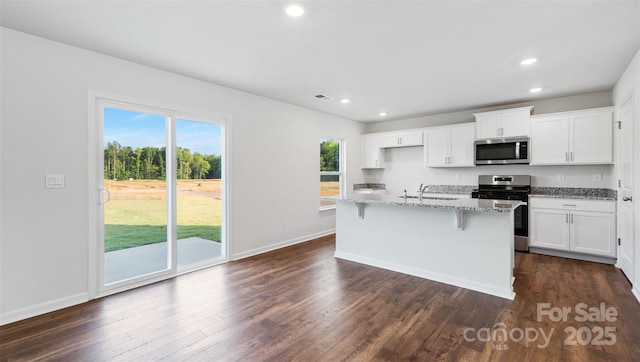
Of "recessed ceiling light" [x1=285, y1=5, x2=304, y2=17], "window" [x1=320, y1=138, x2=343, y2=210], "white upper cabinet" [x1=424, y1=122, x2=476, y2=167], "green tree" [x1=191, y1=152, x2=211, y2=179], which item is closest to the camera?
"recessed ceiling light" [x1=285, y1=5, x2=304, y2=17]

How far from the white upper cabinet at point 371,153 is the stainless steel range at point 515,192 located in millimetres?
2071

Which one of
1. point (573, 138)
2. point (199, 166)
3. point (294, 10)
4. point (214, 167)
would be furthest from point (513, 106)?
point (199, 166)

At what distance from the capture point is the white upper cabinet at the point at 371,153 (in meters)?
6.68

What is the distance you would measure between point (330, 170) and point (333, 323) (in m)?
4.04

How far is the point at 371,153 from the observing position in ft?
22.3

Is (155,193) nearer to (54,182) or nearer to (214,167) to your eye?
(214,167)

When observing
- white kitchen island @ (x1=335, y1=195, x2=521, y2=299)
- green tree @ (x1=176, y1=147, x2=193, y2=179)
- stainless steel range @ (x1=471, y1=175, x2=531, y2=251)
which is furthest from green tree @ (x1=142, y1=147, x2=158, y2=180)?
stainless steel range @ (x1=471, y1=175, x2=531, y2=251)

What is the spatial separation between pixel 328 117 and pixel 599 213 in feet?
14.8

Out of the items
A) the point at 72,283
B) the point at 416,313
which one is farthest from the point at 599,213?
the point at 72,283

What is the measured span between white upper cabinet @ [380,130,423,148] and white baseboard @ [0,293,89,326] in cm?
558

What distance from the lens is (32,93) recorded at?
104 inches

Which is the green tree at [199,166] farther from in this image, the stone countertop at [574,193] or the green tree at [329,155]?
the stone countertop at [574,193]

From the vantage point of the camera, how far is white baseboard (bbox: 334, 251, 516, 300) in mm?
3043

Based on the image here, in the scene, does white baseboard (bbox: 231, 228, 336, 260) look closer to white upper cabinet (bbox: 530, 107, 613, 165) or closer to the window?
the window
